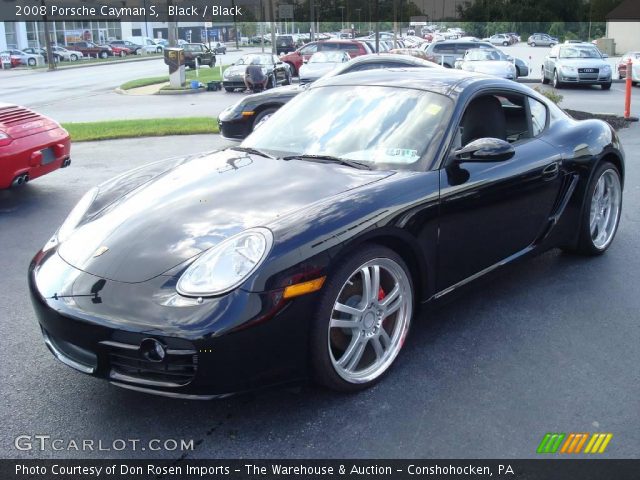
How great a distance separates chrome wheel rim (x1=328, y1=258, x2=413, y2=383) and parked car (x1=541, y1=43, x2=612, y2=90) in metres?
20.3

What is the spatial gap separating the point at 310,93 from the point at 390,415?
241cm

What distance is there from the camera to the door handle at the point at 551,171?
4395 millimetres

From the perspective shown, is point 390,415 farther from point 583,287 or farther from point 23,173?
point 23,173

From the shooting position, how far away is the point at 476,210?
387cm

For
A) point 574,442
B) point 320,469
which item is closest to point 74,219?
point 320,469

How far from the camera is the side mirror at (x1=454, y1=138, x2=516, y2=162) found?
3746 millimetres

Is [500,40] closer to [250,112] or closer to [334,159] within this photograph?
[250,112]

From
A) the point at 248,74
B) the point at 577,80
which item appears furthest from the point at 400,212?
the point at 577,80

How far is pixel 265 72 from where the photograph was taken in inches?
849

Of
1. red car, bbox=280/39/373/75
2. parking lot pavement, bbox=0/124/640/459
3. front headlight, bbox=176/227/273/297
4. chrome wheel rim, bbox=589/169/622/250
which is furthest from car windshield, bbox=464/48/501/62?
front headlight, bbox=176/227/273/297

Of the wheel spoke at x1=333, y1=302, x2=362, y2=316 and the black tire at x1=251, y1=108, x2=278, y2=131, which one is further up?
the black tire at x1=251, y1=108, x2=278, y2=131

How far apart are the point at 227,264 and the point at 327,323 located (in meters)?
0.51

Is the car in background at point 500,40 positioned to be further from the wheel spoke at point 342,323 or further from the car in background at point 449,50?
the wheel spoke at point 342,323

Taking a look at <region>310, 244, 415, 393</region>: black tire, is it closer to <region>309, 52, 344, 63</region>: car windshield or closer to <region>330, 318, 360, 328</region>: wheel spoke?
<region>330, 318, 360, 328</region>: wheel spoke
